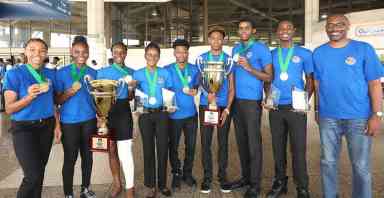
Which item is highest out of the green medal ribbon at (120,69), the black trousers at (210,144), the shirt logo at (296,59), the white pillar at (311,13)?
the white pillar at (311,13)

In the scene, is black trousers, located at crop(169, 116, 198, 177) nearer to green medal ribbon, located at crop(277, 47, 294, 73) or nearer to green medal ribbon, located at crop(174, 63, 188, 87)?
green medal ribbon, located at crop(174, 63, 188, 87)

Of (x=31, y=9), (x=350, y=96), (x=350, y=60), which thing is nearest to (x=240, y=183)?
(x=350, y=96)

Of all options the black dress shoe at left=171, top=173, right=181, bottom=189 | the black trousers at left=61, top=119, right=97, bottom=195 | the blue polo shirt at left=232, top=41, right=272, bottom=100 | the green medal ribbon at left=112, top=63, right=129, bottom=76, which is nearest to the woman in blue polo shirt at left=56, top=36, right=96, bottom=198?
the black trousers at left=61, top=119, right=97, bottom=195

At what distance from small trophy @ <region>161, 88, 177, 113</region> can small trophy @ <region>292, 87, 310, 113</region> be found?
1.29m

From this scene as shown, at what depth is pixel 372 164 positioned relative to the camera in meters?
5.75

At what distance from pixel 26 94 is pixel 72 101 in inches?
25.0

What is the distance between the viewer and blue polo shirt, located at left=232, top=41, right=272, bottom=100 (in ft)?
13.7

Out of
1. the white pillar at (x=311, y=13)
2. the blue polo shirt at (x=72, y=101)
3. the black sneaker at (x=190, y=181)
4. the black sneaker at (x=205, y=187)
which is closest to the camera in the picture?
the blue polo shirt at (x=72, y=101)

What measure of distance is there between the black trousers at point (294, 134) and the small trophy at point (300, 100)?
0.11 m

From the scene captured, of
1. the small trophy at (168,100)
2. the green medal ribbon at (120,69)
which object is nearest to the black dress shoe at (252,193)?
the small trophy at (168,100)

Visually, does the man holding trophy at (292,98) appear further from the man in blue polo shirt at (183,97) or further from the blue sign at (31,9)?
the blue sign at (31,9)

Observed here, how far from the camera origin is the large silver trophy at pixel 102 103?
3.73 meters

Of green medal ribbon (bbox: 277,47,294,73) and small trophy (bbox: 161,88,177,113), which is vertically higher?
green medal ribbon (bbox: 277,47,294,73)

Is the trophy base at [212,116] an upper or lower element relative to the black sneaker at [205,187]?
upper
